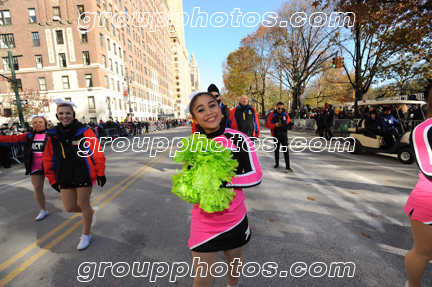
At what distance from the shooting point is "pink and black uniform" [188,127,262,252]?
1604 millimetres

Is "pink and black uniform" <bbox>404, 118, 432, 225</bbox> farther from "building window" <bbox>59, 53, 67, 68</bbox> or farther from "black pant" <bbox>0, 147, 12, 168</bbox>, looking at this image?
"building window" <bbox>59, 53, 67, 68</bbox>

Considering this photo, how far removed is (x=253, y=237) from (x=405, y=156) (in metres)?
7.31

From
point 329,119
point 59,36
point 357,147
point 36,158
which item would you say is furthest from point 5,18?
point 357,147

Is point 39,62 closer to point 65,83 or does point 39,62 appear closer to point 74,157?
point 65,83

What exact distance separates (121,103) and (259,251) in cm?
4346

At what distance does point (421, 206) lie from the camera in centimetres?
164

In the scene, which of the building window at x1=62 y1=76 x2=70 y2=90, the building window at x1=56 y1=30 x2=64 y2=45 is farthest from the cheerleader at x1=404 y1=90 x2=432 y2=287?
the building window at x1=56 y1=30 x2=64 y2=45

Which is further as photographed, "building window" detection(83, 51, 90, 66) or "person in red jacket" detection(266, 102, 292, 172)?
"building window" detection(83, 51, 90, 66)

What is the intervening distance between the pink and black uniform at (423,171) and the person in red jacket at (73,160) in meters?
3.58

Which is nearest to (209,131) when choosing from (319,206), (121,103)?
(319,206)

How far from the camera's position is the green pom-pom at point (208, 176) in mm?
1476

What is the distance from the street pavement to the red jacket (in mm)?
1068

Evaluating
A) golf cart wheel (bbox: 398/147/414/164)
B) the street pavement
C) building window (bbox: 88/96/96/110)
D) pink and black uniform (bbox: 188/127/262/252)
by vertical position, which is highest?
building window (bbox: 88/96/96/110)

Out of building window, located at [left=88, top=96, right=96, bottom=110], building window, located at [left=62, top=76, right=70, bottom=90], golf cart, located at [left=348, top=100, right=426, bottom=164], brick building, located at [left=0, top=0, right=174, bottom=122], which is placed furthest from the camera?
building window, located at [left=88, top=96, right=96, bottom=110]
